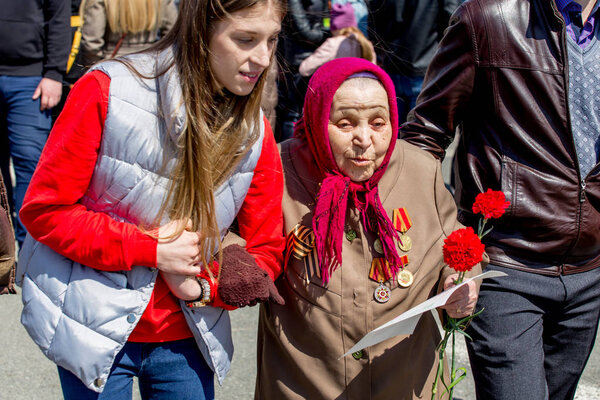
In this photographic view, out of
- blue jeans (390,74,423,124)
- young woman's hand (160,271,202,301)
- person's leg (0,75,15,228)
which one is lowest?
person's leg (0,75,15,228)

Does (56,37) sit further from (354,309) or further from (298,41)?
(354,309)

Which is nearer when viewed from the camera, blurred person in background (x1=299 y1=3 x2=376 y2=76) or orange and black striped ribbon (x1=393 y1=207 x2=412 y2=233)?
orange and black striped ribbon (x1=393 y1=207 x2=412 y2=233)

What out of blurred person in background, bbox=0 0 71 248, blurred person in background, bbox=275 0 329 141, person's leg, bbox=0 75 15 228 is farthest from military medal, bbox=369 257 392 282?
blurred person in background, bbox=275 0 329 141

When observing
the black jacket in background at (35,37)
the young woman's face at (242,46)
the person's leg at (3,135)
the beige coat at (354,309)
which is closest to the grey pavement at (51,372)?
the person's leg at (3,135)

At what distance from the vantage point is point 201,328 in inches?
82.1

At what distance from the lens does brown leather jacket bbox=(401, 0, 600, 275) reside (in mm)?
2402

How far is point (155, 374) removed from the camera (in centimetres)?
211

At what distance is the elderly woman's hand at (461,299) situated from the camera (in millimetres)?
2225

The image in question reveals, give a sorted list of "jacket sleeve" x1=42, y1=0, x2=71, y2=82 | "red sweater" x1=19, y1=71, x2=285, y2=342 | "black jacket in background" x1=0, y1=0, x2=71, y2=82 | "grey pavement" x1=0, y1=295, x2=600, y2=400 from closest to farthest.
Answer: "red sweater" x1=19, y1=71, x2=285, y2=342 < "grey pavement" x1=0, y1=295, x2=600, y2=400 < "black jacket in background" x1=0, y1=0, x2=71, y2=82 < "jacket sleeve" x1=42, y1=0, x2=71, y2=82

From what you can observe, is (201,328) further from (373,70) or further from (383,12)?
(383,12)

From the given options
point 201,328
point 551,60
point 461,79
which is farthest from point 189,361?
point 551,60

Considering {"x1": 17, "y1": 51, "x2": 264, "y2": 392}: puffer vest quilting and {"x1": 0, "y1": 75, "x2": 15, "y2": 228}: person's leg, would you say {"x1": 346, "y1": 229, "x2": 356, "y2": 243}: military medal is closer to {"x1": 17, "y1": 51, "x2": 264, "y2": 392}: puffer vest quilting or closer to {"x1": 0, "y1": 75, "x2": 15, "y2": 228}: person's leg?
{"x1": 17, "y1": 51, "x2": 264, "y2": 392}: puffer vest quilting

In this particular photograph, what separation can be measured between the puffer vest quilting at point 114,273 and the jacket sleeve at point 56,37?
117 inches

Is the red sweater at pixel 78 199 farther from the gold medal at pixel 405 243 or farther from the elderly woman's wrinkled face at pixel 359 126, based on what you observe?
the gold medal at pixel 405 243
